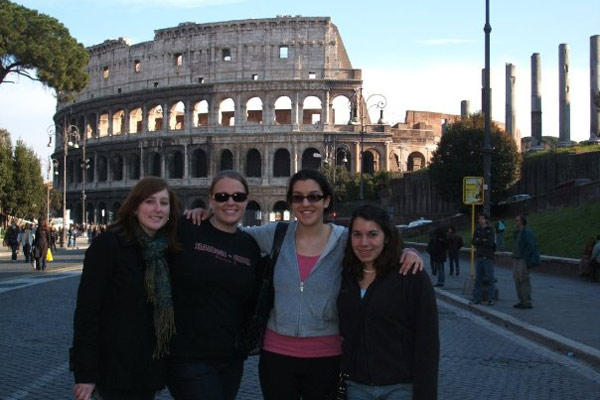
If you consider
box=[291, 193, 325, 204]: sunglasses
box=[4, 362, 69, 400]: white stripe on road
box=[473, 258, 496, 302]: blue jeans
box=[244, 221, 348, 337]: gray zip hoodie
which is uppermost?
box=[291, 193, 325, 204]: sunglasses

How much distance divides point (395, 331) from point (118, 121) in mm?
67211

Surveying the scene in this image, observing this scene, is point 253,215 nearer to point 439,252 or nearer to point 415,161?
point 415,161

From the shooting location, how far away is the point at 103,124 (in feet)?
224

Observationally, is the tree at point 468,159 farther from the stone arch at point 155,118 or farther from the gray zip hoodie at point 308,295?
the gray zip hoodie at point 308,295

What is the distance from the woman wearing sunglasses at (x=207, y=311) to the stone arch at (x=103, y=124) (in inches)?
2620

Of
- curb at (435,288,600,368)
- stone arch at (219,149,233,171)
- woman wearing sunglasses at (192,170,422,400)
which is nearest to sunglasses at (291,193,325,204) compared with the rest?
woman wearing sunglasses at (192,170,422,400)

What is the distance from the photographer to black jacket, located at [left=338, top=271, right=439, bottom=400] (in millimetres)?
3023

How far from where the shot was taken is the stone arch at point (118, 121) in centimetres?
6700

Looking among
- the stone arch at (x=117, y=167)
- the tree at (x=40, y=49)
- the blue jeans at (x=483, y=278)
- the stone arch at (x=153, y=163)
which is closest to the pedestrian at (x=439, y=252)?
the blue jeans at (x=483, y=278)

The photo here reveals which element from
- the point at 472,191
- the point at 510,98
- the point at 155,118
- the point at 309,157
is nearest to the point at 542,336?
the point at 472,191

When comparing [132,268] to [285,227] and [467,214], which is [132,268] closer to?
[285,227]

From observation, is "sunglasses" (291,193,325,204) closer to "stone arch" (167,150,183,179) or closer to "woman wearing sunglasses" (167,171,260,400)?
"woman wearing sunglasses" (167,171,260,400)

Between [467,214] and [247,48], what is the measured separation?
28.5m

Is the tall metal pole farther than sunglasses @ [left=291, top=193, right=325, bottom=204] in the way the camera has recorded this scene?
Yes
